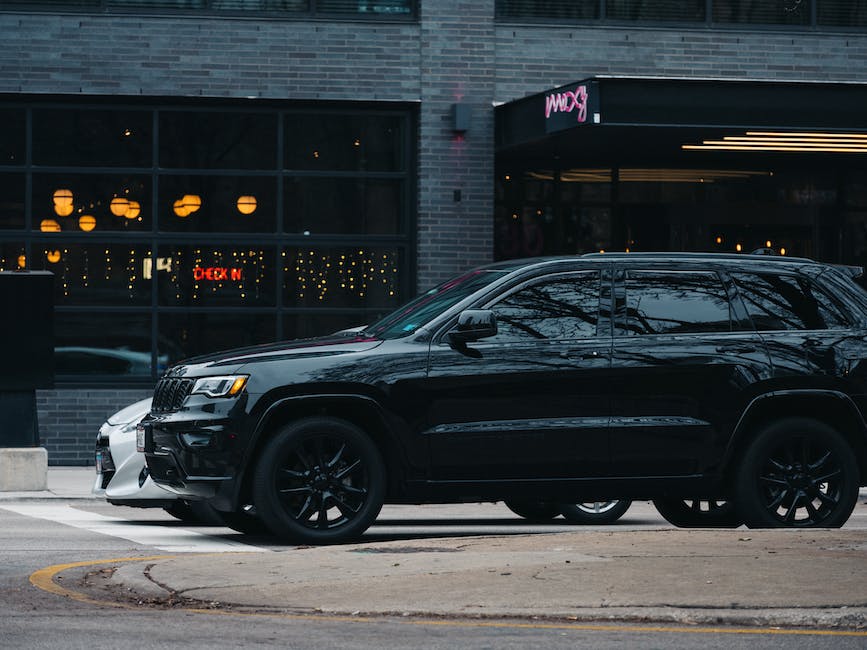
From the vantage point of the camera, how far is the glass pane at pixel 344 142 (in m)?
20.3

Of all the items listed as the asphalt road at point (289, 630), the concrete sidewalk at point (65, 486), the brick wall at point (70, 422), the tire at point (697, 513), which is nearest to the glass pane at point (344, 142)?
the brick wall at point (70, 422)

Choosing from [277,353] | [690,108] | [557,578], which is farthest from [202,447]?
[690,108]

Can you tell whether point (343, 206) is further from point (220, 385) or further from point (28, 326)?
point (220, 385)

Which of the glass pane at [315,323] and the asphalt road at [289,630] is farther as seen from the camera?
the glass pane at [315,323]

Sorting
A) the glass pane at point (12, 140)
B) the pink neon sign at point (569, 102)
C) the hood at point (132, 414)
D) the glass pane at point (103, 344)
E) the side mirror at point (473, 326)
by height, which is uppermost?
the pink neon sign at point (569, 102)

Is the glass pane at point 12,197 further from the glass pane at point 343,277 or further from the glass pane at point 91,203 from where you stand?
the glass pane at point 343,277

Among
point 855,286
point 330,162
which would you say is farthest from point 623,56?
point 855,286

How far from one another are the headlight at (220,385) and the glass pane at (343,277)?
9249 millimetres

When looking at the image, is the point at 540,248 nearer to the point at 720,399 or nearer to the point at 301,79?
the point at 301,79

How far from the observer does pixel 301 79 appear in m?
20.1

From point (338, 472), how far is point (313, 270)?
31.2ft

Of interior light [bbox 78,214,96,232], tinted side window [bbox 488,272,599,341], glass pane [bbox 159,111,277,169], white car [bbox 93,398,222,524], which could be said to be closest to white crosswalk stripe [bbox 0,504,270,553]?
white car [bbox 93,398,222,524]

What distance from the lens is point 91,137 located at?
20016mm

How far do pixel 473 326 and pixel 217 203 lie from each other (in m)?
9.80
